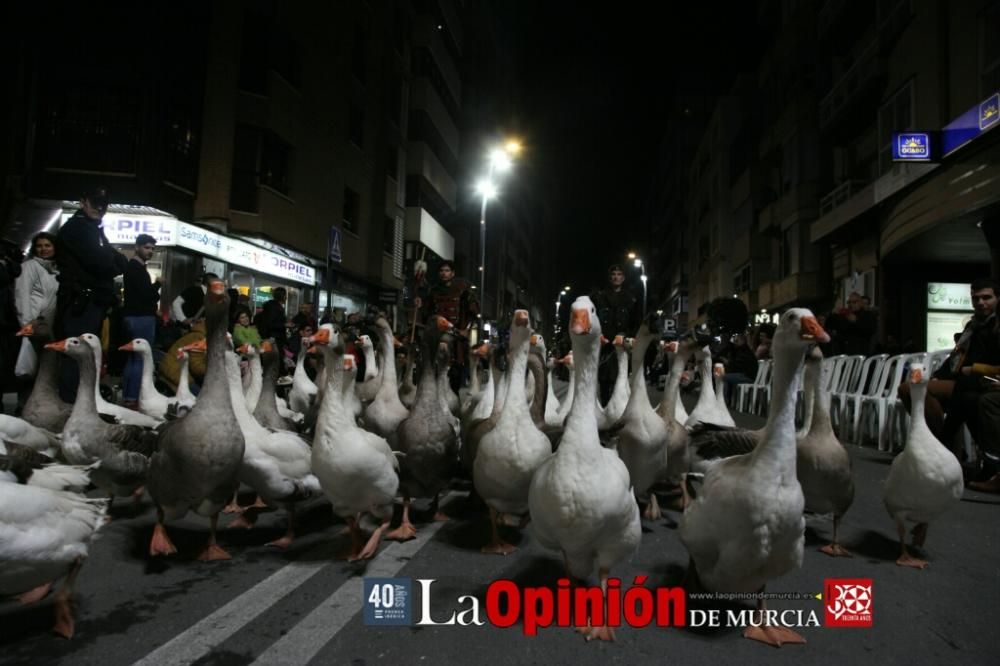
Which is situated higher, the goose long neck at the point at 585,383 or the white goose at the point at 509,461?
the goose long neck at the point at 585,383

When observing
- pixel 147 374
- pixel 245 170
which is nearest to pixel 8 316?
pixel 147 374

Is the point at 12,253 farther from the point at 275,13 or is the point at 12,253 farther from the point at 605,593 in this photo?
the point at 275,13

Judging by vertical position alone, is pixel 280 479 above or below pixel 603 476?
below

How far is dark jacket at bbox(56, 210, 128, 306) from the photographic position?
6.23 meters

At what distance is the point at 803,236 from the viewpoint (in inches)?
1023

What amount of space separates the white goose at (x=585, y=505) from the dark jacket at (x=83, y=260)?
5.49m

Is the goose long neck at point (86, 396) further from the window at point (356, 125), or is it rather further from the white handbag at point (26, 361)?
the window at point (356, 125)

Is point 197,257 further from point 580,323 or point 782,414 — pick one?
point 782,414

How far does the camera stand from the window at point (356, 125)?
23.1m

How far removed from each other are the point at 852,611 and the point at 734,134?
42.8 m

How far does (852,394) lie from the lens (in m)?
9.55

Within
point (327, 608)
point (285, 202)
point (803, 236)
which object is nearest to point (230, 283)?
point (285, 202)

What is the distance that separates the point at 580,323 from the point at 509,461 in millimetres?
1105

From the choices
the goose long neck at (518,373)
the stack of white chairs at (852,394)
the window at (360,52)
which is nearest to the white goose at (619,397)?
the goose long neck at (518,373)
